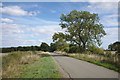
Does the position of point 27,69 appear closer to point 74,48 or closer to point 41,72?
point 41,72

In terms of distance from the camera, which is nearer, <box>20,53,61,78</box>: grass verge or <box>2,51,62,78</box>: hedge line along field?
<box>20,53,61,78</box>: grass verge

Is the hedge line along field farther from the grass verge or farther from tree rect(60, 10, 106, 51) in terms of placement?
tree rect(60, 10, 106, 51)

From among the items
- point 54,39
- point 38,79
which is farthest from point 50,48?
point 38,79

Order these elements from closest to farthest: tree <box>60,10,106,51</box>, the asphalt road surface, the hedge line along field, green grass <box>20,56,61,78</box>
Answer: the asphalt road surface < green grass <box>20,56,61,78</box> < the hedge line along field < tree <box>60,10,106,51</box>

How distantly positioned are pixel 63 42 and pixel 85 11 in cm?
1081

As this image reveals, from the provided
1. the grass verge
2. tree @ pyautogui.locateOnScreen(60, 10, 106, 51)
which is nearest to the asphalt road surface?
the grass verge

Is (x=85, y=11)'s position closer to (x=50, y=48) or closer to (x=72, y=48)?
(x=72, y=48)

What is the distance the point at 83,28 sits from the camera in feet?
224

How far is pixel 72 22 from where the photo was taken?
7044 centimetres

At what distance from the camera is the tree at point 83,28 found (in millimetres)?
67750

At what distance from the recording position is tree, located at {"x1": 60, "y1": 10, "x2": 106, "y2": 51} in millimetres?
67750

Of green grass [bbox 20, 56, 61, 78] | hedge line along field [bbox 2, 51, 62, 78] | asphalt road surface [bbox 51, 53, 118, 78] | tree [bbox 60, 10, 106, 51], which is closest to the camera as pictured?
asphalt road surface [bbox 51, 53, 118, 78]

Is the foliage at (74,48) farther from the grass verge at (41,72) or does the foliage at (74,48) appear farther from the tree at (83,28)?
the grass verge at (41,72)

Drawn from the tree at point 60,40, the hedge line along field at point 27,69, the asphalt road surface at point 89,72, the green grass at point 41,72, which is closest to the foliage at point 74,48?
the tree at point 60,40
